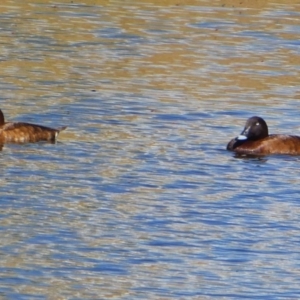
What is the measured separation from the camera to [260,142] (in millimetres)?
15984

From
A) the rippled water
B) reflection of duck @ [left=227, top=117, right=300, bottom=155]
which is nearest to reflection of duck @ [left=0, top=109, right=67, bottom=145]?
the rippled water

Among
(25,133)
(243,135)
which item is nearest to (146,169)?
(25,133)

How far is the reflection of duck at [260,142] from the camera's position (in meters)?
15.6

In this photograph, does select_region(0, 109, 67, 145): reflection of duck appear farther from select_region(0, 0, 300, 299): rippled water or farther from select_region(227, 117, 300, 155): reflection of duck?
select_region(227, 117, 300, 155): reflection of duck

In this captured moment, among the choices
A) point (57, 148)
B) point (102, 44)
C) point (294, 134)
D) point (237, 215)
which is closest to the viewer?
point (237, 215)

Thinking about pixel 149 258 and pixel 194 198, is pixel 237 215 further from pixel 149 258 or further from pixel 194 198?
pixel 149 258

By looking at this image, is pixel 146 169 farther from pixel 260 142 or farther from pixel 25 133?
pixel 260 142

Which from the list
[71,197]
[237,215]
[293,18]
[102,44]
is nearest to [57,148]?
[71,197]

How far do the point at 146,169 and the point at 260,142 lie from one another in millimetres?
2341

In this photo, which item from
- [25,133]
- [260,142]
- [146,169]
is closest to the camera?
[146,169]

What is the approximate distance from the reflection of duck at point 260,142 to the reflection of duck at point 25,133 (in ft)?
7.23

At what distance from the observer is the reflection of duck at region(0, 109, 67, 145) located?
15.5 metres

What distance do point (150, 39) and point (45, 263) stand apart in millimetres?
15647

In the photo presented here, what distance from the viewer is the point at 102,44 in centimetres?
2492
